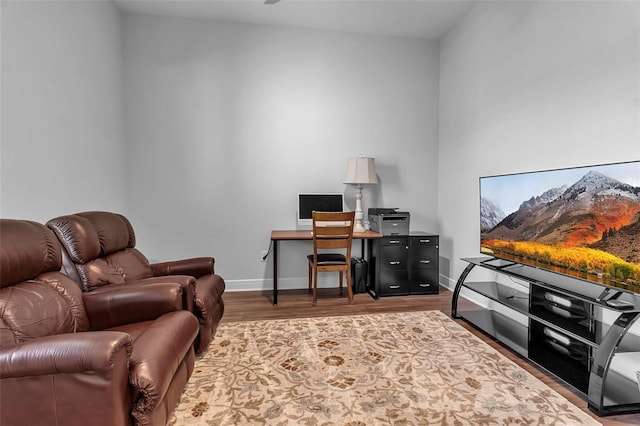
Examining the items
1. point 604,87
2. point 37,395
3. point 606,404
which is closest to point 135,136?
point 37,395

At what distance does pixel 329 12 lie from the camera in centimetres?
375

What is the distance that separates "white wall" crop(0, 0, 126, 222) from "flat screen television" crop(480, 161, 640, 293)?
3.59 metres

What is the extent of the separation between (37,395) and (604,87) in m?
3.46

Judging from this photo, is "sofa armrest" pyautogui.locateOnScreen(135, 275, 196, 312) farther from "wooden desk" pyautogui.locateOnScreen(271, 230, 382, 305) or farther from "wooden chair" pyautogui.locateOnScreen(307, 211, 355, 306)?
"wooden chair" pyautogui.locateOnScreen(307, 211, 355, 306)

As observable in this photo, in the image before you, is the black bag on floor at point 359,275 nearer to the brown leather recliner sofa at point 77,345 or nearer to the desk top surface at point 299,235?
the desk top surface at point 299,235

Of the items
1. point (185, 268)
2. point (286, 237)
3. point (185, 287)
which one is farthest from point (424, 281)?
point (185, 287)

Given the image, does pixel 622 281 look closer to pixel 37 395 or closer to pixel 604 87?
pixel 604 87

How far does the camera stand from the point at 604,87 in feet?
7.38

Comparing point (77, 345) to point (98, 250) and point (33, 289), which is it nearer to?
point (33, 289)

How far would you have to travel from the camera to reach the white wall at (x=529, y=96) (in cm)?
216

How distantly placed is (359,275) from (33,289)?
303 cm

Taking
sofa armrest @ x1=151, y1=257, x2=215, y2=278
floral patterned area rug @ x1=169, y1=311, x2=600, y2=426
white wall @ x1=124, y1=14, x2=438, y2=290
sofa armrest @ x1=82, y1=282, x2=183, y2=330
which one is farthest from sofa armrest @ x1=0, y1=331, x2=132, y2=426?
white wall @ x1=124, y1=14, x2=438, y2=290

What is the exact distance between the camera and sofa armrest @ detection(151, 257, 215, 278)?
9.31ft

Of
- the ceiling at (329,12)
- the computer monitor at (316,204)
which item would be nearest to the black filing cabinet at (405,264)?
the computer monitor at (316,204)
